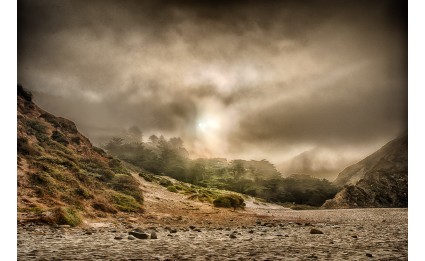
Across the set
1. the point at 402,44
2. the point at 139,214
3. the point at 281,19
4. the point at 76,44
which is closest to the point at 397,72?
the point at 402,44

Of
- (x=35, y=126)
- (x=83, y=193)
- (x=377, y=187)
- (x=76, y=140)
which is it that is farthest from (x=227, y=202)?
(x=377, y=187)

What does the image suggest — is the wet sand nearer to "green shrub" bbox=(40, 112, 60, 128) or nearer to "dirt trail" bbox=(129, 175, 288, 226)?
"dirt trail" bbox=(129, 175, 288, 226)

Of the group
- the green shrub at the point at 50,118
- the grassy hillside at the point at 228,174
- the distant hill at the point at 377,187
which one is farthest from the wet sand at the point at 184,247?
the distant hill at the point at 377,187

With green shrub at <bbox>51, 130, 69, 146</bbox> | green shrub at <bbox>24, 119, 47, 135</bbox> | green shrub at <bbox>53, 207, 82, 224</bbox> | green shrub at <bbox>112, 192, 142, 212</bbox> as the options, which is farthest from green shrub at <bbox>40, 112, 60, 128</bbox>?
green shrub at <bbox>53, 207, 82, 224</bbox>

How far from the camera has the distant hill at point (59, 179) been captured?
46.2ft

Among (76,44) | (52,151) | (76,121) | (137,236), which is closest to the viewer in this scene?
(137,236)

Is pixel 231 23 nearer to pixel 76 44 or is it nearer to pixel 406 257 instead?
pixel 76 44

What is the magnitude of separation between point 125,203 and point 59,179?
4.23 m

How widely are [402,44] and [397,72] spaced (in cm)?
206

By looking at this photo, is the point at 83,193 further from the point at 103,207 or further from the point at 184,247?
the point at 184,247

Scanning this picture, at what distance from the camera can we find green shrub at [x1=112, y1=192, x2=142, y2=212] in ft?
61.9

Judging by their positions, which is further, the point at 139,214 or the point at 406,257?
the point at 139,214

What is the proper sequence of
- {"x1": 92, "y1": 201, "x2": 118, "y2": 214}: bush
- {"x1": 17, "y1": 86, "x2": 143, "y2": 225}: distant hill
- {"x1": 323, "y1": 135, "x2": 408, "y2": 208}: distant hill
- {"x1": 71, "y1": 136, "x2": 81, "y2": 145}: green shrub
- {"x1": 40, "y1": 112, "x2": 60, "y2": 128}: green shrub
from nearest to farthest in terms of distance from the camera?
{"x1": 17, "y1": 86, "x2": 143, "y2": 225}: distant hill < {"x1": 92, "y1": 201, "x2": 118, "y2": 214}: bush < {"x1": 40, "y1": 112, "x2": 60, "y2": 128}: green shrub < {"x1": 71, "y1": 136, "x2": 81, "y2": 145}: green shrub < {"x1": 323, "y1": 135, "x2": 408, "y2": 208}: distant hill

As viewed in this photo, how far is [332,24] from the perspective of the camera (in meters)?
19.1
